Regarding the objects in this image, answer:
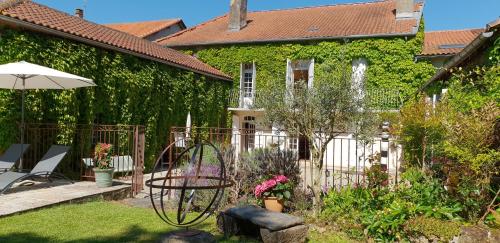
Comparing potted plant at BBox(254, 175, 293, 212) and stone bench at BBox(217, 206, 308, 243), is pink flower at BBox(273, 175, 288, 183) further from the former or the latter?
stone bench at BBox(217, 206, 308, 243)

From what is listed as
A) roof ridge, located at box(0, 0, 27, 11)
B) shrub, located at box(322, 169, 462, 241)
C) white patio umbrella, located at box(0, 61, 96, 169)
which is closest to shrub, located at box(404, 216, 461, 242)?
shrub, located at box(322, 169, 462, 241)

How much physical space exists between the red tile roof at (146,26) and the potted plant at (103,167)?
59.4 feet

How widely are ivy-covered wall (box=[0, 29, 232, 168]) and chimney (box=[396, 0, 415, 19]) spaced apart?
1040 centimetres

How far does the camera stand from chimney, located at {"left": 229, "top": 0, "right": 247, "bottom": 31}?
22609mm

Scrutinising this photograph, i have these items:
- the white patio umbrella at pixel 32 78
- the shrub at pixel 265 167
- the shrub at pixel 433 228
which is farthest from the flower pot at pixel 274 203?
the white patio umbrella at pixel 32 78

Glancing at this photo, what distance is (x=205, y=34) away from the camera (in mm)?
22938

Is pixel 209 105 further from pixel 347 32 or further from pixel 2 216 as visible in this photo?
pixel 2 216

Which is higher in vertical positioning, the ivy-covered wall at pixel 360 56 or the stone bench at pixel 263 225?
the ivy-covered wall at pixel 360 56

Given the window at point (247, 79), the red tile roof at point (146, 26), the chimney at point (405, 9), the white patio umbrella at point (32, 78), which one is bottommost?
the white patio umbrella at point (32, 78)

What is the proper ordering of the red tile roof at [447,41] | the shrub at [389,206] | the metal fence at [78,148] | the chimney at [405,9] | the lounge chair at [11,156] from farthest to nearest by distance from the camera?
the chimney at [405,9] < the red tile roof at [447,41] < the metal fence at [78,148] < the lounge chair at [11,156] < the shrub at [389,206]

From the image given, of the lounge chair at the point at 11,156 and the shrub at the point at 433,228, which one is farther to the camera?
the lounge chair at the point at 11,156

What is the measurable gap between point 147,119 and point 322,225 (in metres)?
9.19

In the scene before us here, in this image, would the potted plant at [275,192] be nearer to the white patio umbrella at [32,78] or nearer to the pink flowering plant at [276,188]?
the pink flowering plant at [276,188]

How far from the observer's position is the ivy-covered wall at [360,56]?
1767 centimetres
